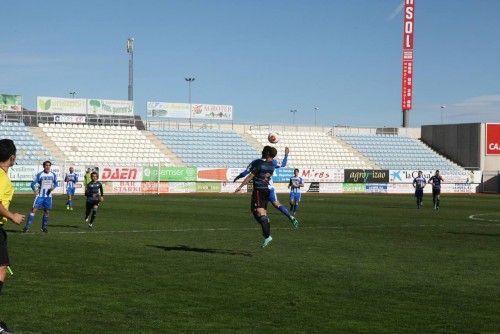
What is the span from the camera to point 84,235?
70.4 ft

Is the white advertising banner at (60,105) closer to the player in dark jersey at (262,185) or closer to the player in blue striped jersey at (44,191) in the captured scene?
the player in blue striped jersey at (44,191)

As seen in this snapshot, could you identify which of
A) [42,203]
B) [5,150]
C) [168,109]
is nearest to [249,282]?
[5,150]

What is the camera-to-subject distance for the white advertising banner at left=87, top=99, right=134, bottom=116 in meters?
77.8

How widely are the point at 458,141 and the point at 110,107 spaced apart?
35996mm

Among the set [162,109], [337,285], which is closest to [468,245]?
[337,285]

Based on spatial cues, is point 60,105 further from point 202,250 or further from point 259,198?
point 259,198

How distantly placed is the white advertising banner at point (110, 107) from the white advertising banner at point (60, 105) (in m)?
0.76

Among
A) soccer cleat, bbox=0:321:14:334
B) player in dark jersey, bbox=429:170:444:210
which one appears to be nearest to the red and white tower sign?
Result: player in dark jersey, bbox=429:170:444:210

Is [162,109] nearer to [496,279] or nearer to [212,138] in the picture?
[212,138]

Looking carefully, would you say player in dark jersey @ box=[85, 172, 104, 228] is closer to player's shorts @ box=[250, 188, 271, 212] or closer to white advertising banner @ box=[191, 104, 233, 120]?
player's shorts @ box=[250, 188, 271, 212]

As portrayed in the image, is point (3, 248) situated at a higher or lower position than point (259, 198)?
lower

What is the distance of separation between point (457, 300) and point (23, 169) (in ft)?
166

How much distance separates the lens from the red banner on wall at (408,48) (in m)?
79.4

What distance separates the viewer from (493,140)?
81000 millimetres
